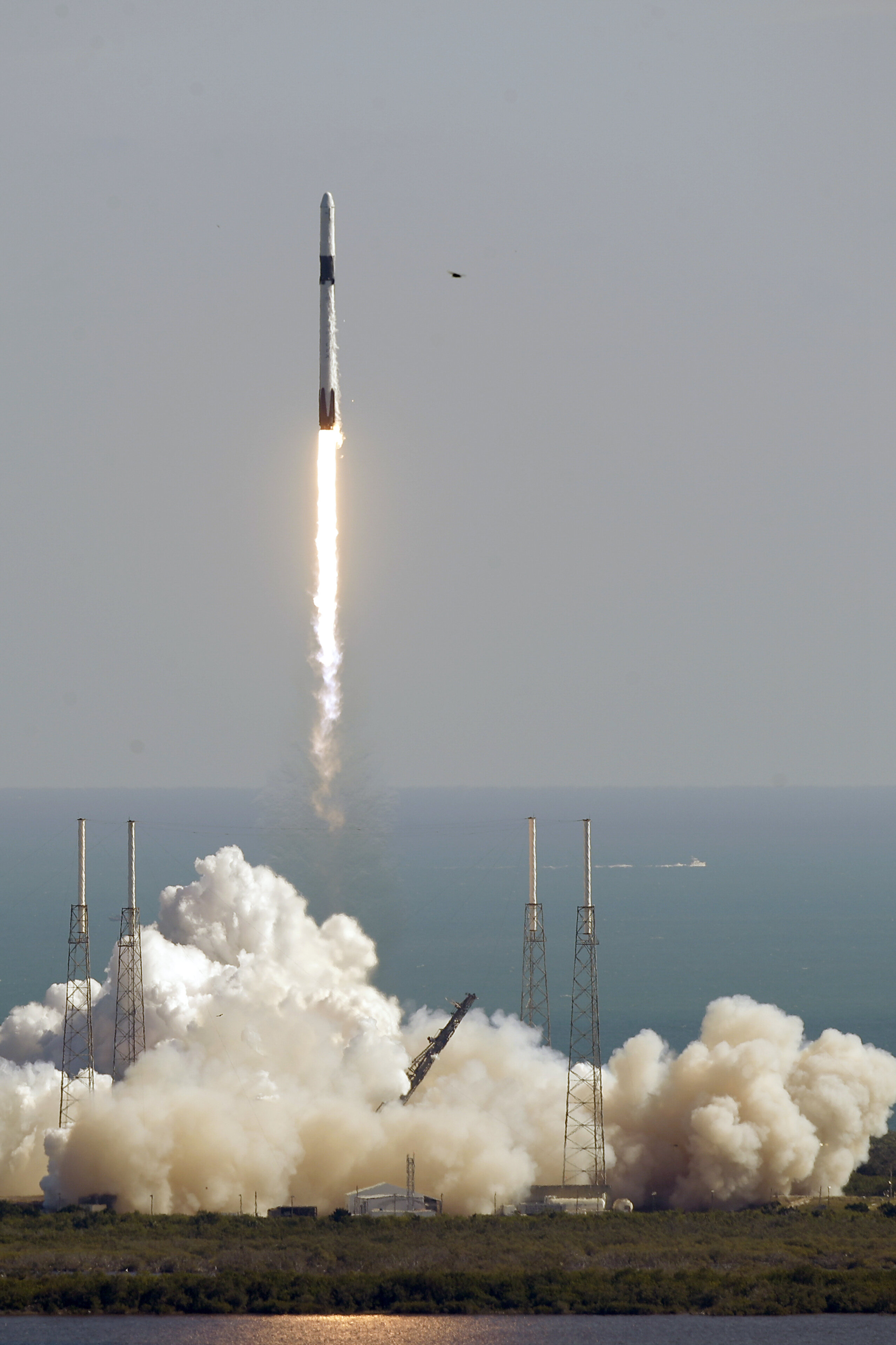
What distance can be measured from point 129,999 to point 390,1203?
43.5ft

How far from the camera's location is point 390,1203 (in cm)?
6725

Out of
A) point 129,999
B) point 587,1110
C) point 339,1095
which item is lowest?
point 587,1110

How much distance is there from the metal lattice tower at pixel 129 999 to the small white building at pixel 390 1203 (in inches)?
397

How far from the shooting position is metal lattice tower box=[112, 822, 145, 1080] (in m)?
70.8

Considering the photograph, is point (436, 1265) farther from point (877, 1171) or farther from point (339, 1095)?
point (877, 1171)

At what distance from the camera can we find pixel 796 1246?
6375cm

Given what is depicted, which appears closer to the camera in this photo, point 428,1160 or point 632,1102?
point 428,1160

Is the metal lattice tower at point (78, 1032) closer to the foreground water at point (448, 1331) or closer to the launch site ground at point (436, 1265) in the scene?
the launch site ground at point (436, 1265)

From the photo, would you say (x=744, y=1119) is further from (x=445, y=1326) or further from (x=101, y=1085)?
(x=101, y=1085)

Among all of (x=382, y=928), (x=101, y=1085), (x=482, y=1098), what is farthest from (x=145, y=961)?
(x=382, y=928)

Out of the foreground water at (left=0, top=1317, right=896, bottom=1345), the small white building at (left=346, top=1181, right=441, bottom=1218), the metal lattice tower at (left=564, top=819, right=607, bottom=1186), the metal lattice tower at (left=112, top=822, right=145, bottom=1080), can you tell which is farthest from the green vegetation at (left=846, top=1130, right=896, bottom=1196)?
the metal lattice tower at (left=112, top=822, right=145, bottom=1080)

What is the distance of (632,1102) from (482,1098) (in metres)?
5.96

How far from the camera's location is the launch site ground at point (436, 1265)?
59.3m

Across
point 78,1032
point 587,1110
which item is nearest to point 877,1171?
point 587,1110
